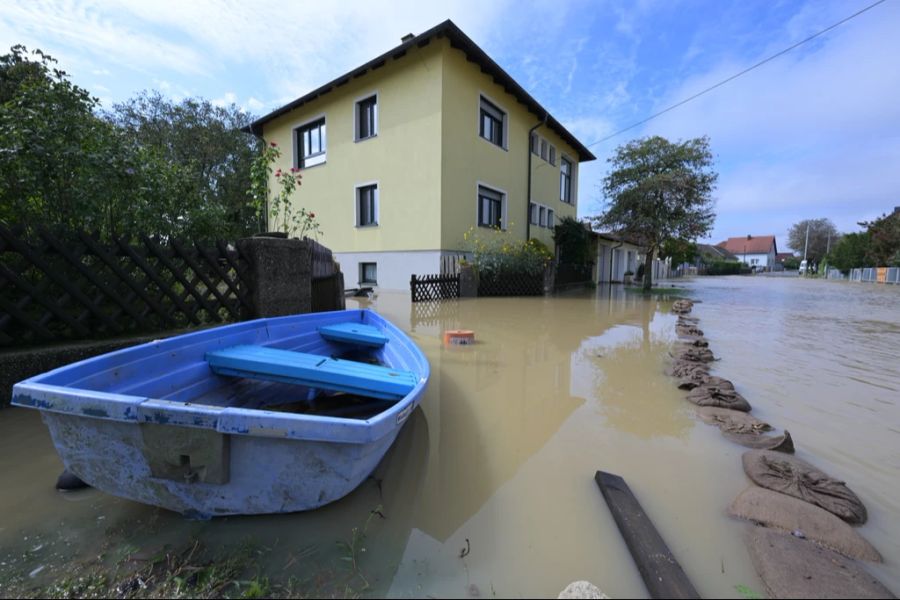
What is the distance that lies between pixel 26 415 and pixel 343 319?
246cm

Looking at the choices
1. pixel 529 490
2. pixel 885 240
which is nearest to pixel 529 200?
pixel 529 490

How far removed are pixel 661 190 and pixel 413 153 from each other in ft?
30.0

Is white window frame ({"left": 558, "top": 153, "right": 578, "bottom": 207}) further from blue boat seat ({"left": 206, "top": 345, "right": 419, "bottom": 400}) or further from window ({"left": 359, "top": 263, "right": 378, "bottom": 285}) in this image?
blue boat seat ({"left": 206, "top": 345, "right": 419, "bottom": 400})

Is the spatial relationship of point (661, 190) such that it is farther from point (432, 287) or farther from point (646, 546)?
point (646, 546)

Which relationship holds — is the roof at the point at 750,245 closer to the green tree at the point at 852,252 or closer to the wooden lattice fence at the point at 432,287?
the green tree at the point at 852,252

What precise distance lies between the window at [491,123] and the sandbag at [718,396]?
11.6 meters

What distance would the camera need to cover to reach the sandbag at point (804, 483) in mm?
1730

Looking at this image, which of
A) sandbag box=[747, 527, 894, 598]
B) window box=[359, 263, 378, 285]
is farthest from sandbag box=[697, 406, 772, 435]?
window box=[359, 263, 378, 285]

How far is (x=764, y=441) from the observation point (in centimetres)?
240

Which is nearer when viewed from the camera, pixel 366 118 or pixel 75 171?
pixel 75 171


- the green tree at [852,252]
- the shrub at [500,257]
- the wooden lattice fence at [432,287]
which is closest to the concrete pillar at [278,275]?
the wooden lattice fence at [432,287]

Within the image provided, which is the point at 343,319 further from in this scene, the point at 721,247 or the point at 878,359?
the point at 721,247

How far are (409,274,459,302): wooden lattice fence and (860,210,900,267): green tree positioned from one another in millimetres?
32470

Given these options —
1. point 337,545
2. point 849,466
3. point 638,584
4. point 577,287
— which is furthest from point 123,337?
point 577,287
